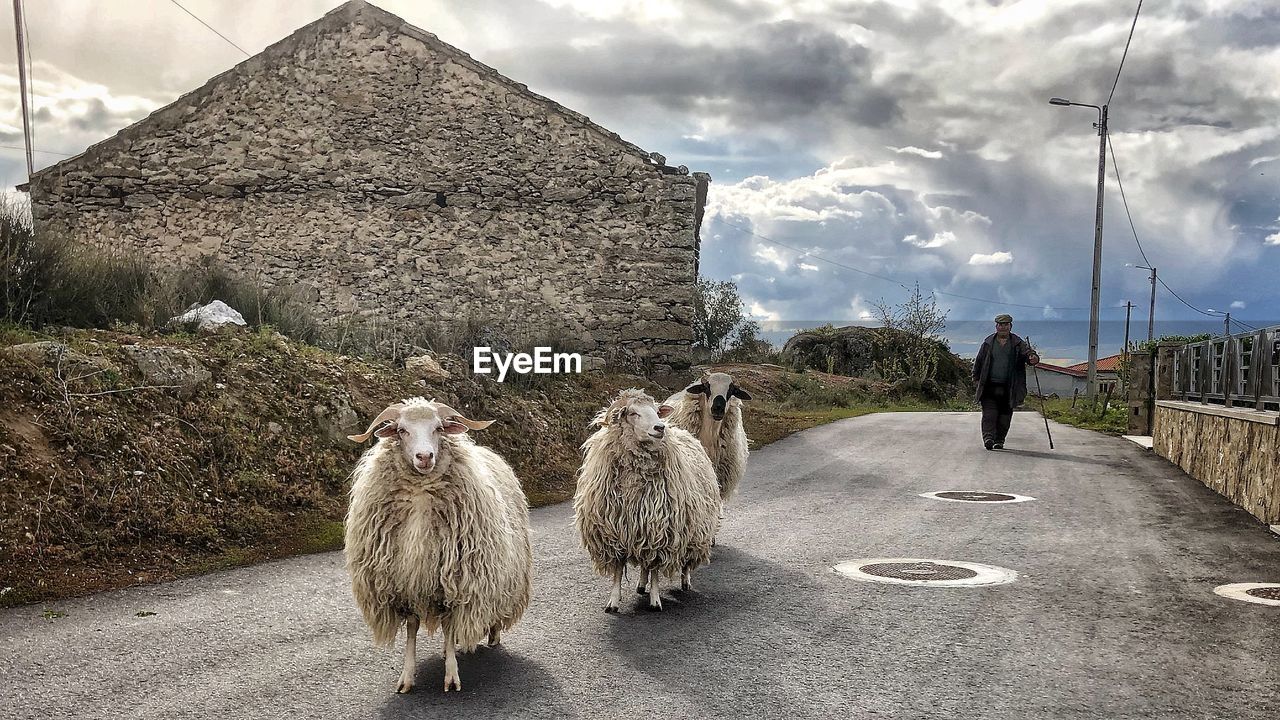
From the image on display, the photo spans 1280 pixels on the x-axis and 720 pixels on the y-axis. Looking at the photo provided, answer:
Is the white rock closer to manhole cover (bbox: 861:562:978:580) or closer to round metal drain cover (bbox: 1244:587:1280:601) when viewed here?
manhole cover (bbox: 861:562:978:580)

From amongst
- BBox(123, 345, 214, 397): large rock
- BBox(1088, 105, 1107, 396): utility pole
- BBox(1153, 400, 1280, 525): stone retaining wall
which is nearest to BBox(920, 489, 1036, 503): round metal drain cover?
BBox(1153, 400, 1280, 525): stone retaining wall

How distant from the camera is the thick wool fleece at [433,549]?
5.58 meters

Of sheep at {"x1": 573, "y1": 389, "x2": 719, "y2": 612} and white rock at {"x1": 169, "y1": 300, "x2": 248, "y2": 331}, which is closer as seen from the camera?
sheep at {"x1": 573, "y1": 389, "x2": 719, "y2": 612}

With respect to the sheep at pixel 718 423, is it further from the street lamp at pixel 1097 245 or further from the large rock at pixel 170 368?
the street lamp at pixel 1097 245

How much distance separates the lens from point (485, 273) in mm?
21172

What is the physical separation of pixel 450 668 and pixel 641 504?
227 cm

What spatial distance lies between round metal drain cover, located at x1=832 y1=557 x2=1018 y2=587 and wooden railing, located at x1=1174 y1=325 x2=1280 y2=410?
5.44 metres

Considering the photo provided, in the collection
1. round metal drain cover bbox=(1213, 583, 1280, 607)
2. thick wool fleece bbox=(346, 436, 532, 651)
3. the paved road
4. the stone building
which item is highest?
the stone building

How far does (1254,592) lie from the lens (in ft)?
24.7

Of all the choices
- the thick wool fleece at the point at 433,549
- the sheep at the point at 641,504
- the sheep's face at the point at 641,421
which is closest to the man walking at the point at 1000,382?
the sheep at the point at 641,504

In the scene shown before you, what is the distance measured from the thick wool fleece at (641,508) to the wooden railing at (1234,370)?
25.7 feet

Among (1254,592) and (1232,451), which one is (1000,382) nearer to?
(1232,451)

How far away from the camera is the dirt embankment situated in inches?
327

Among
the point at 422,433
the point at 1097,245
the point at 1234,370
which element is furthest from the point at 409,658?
the point at 1097,245
